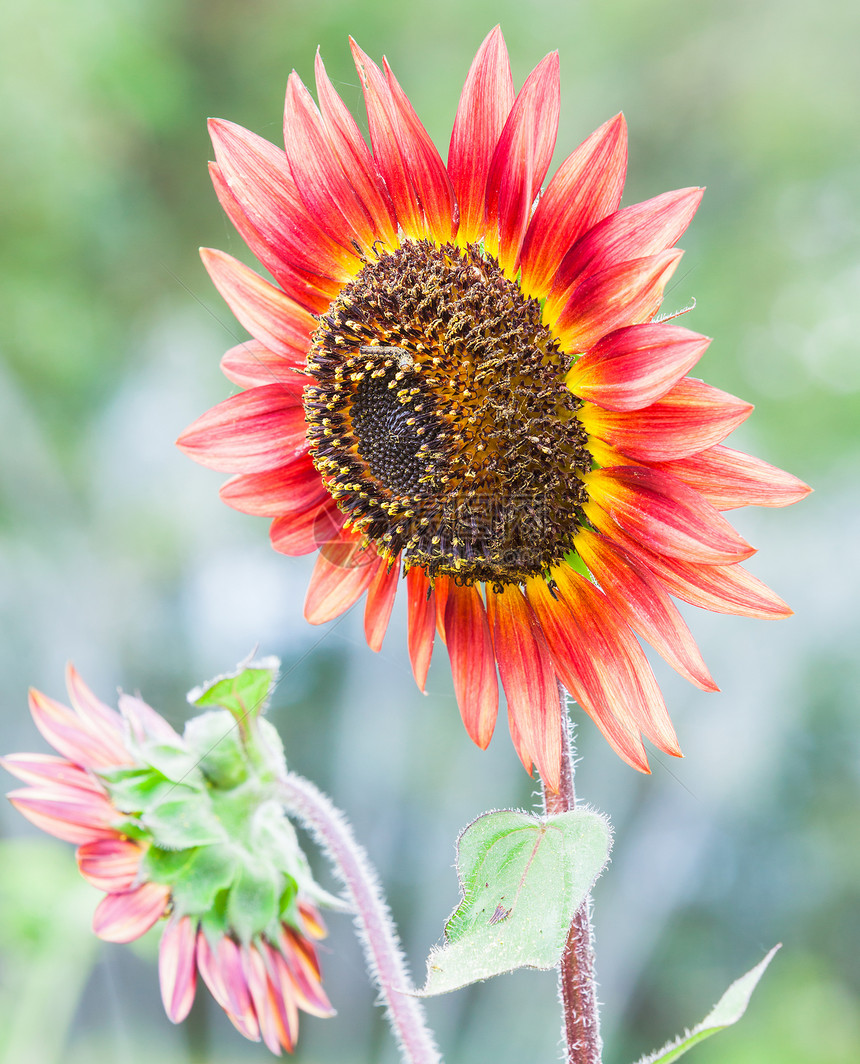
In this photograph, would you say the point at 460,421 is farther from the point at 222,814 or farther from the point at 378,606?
the point at 222,814

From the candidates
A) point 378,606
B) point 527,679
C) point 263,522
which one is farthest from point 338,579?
point 263,522

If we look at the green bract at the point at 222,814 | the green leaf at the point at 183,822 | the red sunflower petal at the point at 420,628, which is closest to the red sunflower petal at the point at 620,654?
the red sunflower petal at the point at 420,628

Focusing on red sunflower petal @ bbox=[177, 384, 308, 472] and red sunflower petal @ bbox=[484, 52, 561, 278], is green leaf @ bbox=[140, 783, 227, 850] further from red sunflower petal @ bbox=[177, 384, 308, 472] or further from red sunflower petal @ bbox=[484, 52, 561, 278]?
red sunflower petal @ bbox=[484, 52, 561, 278]

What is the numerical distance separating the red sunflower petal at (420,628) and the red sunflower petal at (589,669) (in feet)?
0.27

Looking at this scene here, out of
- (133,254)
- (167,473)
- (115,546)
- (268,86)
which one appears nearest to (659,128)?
(268,86)

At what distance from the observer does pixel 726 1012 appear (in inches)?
16.4

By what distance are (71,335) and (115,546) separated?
723mm

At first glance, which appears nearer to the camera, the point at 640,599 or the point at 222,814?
the point at 640,599

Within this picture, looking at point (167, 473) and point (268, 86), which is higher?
point (268, 86)

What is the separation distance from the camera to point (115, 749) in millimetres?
686

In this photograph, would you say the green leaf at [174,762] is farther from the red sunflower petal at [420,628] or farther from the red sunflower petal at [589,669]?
the red sunflower petal at [589,669]

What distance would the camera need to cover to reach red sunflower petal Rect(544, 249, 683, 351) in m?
0.49

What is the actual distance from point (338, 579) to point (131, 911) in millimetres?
272

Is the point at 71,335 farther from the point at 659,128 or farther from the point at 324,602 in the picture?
the point at 324,602
